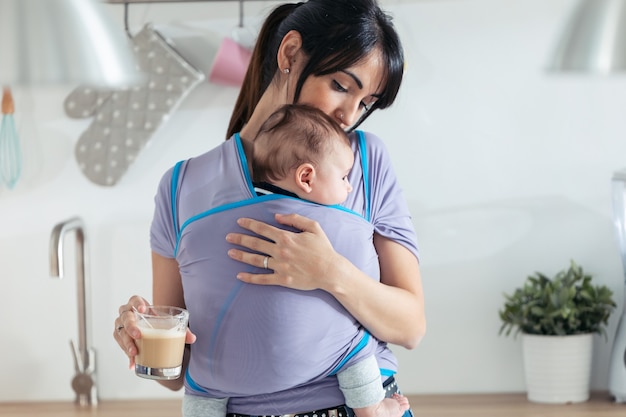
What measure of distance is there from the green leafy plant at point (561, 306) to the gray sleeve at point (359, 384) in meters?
1.25

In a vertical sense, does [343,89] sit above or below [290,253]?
above

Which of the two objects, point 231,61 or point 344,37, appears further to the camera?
point 231,61

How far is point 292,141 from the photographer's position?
106 cm

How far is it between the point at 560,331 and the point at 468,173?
465 mm

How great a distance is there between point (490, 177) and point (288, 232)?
1.45 meters

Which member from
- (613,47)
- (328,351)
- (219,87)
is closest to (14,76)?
(328,351)

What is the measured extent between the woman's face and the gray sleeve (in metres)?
0.30

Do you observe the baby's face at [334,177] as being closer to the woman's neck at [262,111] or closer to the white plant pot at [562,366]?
the woman's neck at [262,111]

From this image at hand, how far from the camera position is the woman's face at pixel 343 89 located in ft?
3.62

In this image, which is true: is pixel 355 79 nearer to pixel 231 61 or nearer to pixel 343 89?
pixel 343 89

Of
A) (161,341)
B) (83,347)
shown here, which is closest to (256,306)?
(161,341)

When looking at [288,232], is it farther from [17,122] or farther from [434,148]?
[17,122]

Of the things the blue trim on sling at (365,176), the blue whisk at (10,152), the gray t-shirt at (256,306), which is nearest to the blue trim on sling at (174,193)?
the gray t-shirt at (256,306)

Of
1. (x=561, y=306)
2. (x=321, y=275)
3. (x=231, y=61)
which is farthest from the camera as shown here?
(x=231, y=61)
